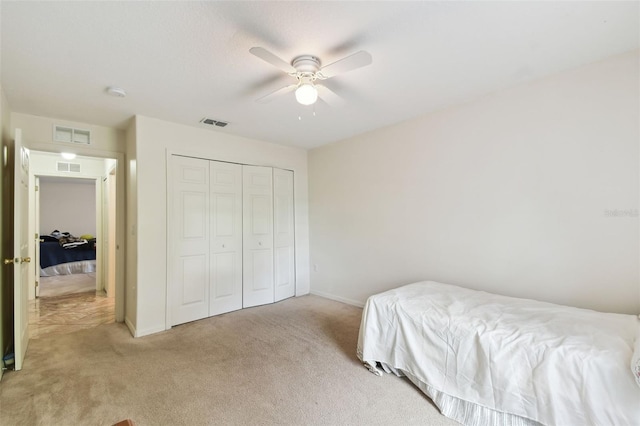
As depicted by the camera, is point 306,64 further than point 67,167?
No

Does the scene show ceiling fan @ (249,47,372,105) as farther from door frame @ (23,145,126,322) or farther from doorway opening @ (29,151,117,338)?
doorway opening @ (29,151,117,338)

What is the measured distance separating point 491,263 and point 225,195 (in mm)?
3211

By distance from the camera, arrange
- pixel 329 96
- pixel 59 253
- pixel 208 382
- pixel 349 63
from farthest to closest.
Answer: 1. pixel 59 253
2. pixel 329 96
3. pixel 208 382
4. pixel 349 63

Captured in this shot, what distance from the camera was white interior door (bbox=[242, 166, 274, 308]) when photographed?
4.07 m

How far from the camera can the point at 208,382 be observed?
2.22 meters

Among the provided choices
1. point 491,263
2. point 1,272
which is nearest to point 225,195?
point 1,272

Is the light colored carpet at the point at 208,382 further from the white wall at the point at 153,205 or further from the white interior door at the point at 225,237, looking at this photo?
the white interior door at the point at 225,237

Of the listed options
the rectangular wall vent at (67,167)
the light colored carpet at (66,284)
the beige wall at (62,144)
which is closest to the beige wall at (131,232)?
the beige wall at (62,144)

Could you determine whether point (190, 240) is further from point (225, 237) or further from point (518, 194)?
point (518, 194)

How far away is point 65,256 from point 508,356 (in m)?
8.52

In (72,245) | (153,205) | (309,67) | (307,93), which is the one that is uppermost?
(309,67)

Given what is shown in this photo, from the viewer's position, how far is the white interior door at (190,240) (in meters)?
3.42

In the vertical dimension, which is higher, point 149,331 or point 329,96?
point 329,96

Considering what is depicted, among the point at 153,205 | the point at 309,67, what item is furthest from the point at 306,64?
the point at 153,205
